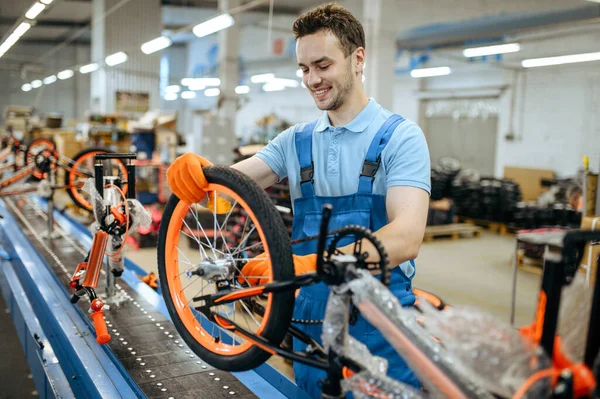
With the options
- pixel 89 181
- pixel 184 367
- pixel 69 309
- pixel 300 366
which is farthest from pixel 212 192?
pixel 69 309

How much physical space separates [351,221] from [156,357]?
3.64ft

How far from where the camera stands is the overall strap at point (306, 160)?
61.6 inches

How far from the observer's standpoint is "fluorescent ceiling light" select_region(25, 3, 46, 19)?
782cm

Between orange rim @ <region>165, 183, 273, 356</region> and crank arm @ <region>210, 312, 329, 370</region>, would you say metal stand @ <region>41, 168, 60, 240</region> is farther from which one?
crank arm @ <region>210, 312, 329, 370</region>

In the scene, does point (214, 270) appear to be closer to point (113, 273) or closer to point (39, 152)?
point (113, 273)

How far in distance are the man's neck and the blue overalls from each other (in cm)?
10

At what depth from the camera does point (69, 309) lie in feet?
9.15

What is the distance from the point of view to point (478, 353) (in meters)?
0.93

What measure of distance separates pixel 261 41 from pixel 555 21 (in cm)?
1269

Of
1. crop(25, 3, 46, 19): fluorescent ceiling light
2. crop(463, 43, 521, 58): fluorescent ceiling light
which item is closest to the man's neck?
crop(25, 3, 46, 19): fluorescent ceiling light

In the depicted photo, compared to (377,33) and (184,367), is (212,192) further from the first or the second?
(377,33)

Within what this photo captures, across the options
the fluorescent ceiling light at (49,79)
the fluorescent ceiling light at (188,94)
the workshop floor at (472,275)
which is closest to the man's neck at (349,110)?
the workshop floor at (472,275)

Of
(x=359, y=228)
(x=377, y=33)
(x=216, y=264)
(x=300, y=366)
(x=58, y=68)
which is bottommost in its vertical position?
(x=300, y=366)

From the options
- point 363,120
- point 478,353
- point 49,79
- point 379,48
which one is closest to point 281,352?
point 478,353
